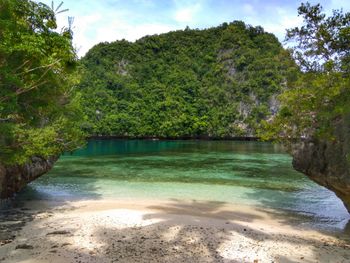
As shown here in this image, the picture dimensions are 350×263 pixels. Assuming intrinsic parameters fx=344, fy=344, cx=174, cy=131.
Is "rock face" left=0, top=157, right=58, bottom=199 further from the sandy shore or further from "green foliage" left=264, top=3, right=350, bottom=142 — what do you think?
"green foliage" left=264, top=3, right=350, bottom=142

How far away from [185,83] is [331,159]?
10621 cm

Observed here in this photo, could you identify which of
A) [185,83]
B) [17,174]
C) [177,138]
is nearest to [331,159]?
[17,174]

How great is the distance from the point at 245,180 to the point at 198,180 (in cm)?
315

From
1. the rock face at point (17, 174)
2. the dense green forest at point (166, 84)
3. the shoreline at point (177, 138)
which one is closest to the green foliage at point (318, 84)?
the dense green forest at point (166, 84)

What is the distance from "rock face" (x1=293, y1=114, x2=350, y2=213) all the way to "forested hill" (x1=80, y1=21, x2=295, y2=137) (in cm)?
7301

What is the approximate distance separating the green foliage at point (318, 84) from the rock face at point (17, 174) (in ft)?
34.4

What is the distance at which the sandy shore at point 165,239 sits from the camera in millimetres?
8031

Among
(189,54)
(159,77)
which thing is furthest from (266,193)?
(189,54)

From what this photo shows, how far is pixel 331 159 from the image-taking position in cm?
1132

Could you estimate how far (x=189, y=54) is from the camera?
136250 mm

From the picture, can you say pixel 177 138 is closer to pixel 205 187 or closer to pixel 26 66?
pixel 205 187

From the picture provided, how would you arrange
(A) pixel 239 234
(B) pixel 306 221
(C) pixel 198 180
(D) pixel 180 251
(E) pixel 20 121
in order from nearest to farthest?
(D) pixel 180 251 → (A) pixel 239 234 → (E) pixel 20 121 → (B) pixel 306 221 → (C) pixel 198 180

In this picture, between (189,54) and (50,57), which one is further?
(189,54)

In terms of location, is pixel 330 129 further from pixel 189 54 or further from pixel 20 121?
pixel 189 54
